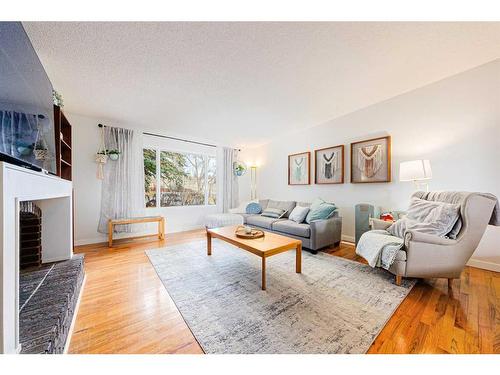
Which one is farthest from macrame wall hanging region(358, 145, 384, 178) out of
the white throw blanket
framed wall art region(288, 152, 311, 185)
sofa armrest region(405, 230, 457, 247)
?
sofa armrest region(405, 230, 457, 247)

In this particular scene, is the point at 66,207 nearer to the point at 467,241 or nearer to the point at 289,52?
the point at 289,52

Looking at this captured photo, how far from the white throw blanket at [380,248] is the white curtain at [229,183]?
330cm

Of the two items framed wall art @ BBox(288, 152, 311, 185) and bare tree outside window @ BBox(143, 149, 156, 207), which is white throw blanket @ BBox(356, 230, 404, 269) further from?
bare tree outside window @ BBox(143, 149, 156, 207)

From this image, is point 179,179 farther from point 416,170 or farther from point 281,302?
point 416,170

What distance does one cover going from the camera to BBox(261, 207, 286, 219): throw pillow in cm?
359

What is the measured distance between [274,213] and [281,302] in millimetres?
2176

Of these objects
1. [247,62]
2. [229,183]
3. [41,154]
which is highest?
[247,62]

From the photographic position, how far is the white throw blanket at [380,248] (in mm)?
1731

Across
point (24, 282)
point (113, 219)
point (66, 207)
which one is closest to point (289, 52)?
point (66, 207)

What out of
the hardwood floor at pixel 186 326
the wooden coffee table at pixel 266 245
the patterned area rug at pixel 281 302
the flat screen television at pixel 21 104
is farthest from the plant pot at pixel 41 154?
the wooden coffee table at pixel 266 245

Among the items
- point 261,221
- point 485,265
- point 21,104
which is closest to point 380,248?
point 485,265

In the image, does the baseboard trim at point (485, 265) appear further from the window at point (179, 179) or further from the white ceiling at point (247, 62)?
the window at point (179, 179)

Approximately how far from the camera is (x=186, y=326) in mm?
1291
